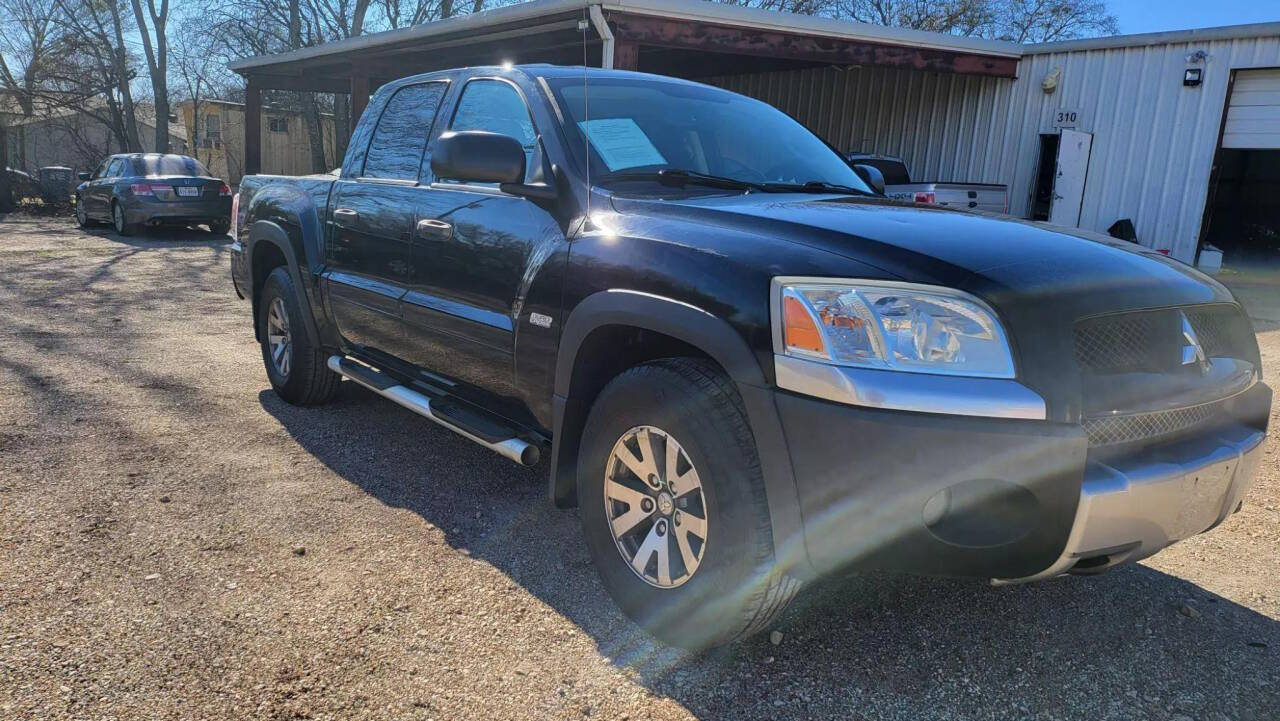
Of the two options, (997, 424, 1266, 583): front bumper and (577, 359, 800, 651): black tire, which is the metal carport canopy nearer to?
(577, 359, 800, 651): black tire

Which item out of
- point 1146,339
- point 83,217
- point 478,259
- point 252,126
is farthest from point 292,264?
point 252,126

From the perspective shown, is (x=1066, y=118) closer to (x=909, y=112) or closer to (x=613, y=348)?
(x=909, y=112)

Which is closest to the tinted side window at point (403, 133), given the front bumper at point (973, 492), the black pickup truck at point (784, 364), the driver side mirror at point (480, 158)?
the black pickup truck at point (784, 364)

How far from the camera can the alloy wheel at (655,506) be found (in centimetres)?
255

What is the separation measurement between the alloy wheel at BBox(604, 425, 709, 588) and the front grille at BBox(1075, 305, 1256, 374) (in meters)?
1.05

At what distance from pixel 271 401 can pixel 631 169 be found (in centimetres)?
322

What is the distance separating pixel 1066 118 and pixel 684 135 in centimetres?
1250

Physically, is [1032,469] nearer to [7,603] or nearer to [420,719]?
[420,719]

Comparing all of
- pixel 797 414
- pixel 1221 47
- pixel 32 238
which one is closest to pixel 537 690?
pixel 797 414

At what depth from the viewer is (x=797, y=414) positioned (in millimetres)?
2199

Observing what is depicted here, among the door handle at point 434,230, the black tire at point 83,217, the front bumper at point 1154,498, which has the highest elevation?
the door handle at point 434,230

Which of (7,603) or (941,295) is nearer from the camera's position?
(941,295)

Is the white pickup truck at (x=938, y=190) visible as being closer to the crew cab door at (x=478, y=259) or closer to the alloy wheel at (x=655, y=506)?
the crew cab door at (x=478, y=259)

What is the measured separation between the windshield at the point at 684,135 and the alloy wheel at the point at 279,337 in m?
2.49
